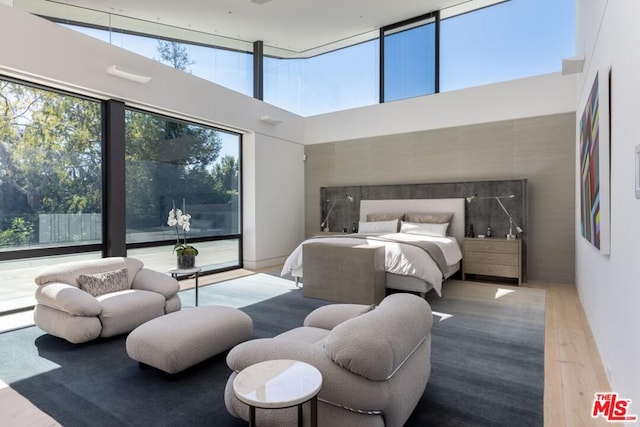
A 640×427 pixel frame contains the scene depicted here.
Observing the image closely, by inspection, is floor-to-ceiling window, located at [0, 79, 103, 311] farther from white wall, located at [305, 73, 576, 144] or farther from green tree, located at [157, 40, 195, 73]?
white wall, located at [305, 73, 576, 144]

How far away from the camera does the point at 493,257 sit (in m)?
5.30

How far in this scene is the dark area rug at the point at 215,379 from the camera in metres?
1.96

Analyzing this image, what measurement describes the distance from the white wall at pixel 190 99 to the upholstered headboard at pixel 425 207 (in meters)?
1.70

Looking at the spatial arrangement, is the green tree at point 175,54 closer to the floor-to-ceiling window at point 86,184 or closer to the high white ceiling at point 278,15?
the high white ceiling at point 278,15

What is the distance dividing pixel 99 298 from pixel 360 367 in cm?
282

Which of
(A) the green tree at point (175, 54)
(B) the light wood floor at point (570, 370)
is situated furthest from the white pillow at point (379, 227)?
(A) the green tree at point (175, 54)

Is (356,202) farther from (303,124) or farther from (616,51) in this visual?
(616,51)

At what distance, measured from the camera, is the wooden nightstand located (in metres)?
5.14

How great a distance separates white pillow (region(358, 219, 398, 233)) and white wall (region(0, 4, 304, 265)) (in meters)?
1.78

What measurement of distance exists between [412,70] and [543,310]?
4.69 m

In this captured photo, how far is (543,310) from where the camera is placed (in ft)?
12.9

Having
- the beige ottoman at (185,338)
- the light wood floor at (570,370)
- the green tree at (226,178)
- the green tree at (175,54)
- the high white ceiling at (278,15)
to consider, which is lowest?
the light wood floor at (570,370)

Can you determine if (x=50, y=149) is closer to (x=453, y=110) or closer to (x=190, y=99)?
(x=190, y=99)

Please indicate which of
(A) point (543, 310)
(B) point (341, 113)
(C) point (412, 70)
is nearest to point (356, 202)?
(B) point (341, 113)
